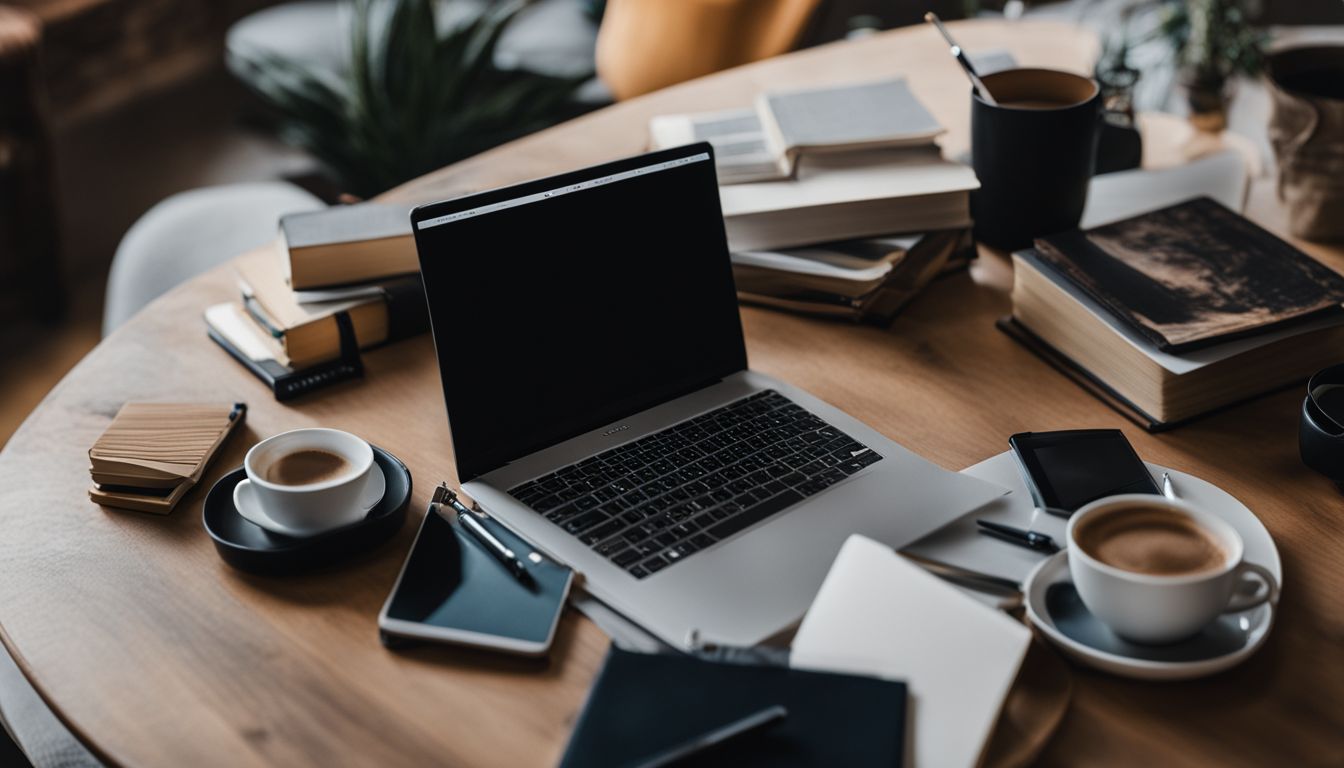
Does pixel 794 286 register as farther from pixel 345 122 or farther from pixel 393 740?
pixel 345 122

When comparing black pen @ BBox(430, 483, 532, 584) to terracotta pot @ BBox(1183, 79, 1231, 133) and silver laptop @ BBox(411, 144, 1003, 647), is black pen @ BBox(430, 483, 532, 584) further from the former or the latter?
terracotta pot @ BBox(1183, 79, 1231, 133)

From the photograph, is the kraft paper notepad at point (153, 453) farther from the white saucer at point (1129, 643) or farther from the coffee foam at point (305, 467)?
the white saucer at point (1129, 643)

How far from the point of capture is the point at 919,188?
119cm

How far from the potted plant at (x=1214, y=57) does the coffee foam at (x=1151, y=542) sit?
0.94 metres

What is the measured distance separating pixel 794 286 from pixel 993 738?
0.59m

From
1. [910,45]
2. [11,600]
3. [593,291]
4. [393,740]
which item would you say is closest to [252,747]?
[393,740]

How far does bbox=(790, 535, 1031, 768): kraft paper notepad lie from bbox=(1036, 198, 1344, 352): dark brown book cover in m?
0.39

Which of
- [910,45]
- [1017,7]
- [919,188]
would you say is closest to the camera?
[919,188]

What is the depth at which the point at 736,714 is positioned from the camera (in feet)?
2.25

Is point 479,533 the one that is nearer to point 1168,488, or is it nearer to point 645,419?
point 645,419

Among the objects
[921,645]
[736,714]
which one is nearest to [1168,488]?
[921,645]

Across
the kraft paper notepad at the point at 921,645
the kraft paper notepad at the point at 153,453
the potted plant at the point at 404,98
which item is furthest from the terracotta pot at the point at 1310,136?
the potted plant at the point at 404,98

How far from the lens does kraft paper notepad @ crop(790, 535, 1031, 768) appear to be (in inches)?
26.6

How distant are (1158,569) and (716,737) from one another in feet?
0.99
